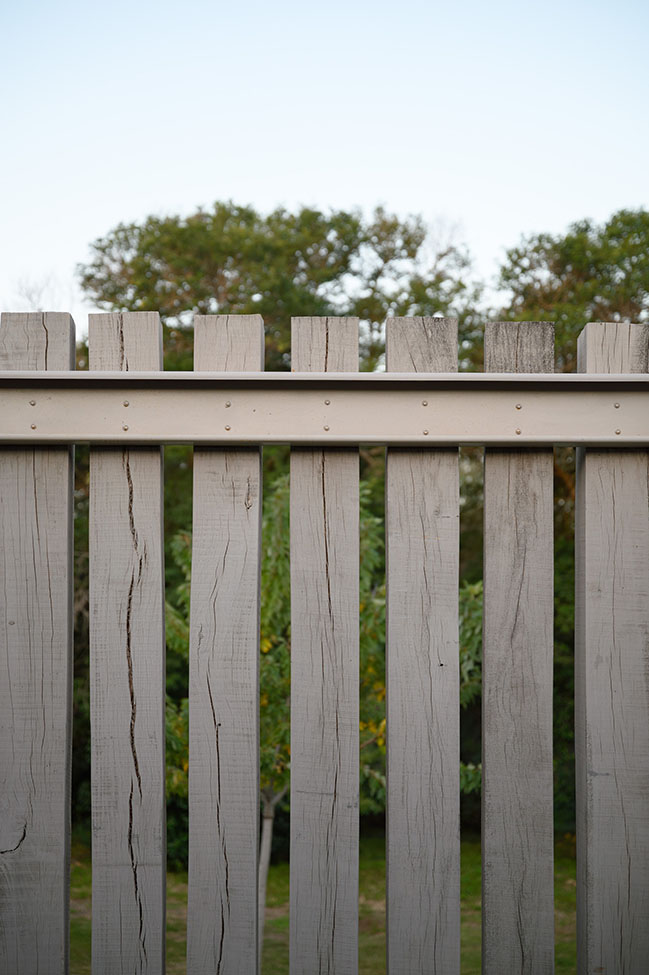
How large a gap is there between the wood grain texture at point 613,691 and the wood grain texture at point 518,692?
0.08m

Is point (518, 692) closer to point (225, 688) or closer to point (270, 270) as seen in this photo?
point (225, 688)

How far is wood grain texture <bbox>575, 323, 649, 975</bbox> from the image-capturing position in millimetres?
1376

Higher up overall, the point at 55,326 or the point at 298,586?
the point at 55,326

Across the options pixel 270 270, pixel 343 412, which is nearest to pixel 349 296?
pixel 270 270

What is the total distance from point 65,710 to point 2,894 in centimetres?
36

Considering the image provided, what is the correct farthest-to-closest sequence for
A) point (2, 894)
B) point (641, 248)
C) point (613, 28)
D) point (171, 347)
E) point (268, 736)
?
point (171, 347), point (641, 248), point (613, 28), point (268, 736), point (2, 894)

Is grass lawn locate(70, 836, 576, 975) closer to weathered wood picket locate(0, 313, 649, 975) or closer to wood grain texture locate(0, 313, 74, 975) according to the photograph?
wood grain texture locate(0, 313, 74, 975)

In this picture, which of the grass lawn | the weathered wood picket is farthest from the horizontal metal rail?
the grass lawn

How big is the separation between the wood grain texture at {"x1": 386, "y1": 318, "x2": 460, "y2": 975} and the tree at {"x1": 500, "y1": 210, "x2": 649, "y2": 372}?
6037 millimetres

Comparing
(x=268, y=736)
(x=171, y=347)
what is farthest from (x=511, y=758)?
(x=171, y=347)

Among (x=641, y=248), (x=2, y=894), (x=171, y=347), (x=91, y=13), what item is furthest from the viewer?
(x=171, y=347)

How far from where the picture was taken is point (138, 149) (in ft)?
25.3

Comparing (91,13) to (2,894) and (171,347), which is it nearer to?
(171,347)

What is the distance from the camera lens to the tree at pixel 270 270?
8008mm
